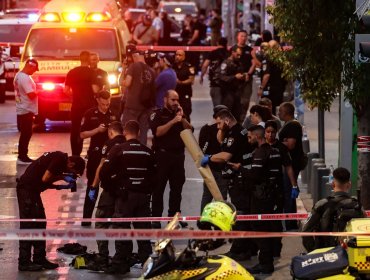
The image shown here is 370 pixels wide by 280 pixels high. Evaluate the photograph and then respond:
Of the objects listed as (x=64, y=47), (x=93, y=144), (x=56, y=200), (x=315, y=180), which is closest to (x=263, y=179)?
(x=93, y=144)

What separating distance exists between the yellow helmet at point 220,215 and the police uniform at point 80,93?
1075 cm

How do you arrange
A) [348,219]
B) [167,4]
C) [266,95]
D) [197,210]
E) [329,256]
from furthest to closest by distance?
[167,4] < [266,95] < [197,210] < [348,219] < [329,256]

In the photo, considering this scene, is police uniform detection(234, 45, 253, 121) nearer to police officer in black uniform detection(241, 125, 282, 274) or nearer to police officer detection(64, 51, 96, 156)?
police officer detection(64, 51, 96, 156)

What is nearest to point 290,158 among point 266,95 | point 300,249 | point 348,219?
point 300,249

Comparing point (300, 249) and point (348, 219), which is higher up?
point (348, 219)

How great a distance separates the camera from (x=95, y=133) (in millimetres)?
16844

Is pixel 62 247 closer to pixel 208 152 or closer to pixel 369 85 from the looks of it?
pixel 208 152

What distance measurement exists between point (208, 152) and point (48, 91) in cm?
1072

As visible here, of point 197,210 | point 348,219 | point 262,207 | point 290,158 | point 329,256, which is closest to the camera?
point 329,256

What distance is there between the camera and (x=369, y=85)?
14.3 metres

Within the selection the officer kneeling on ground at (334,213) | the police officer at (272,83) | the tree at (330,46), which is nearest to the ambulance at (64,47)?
the police officer at (272,83)

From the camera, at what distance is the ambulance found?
2598 cm

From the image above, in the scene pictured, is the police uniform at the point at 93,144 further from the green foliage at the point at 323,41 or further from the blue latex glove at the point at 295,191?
the green foliage at the point at 323,41

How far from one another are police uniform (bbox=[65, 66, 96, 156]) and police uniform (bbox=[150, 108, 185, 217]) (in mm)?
5063
